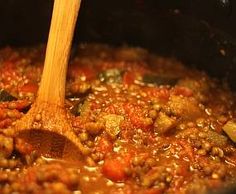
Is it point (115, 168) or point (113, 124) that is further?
point (113, 124)

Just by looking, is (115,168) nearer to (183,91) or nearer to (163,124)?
(163,124)

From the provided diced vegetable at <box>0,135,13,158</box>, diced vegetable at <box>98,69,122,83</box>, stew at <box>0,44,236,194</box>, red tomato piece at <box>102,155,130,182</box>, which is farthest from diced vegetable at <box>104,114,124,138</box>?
diced vegetable at <box>0,135,13,158</box>

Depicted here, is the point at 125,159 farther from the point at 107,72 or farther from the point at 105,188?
the point at 107,72

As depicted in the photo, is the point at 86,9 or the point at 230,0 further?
the point at 86,9

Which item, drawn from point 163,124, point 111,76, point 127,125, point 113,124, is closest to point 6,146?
point 113,124

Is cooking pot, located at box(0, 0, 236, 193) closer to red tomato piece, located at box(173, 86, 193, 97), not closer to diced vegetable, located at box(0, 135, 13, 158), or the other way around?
red tomato piece, located at box(173, 86, 193, 97)

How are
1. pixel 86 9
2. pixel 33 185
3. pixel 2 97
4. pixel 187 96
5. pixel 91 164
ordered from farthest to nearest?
pixel 86 9
pixel 187 96
pixel 2 97
pixel 91 164
pixel 33 185

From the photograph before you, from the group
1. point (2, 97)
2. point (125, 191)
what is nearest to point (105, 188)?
point (125, 191)
